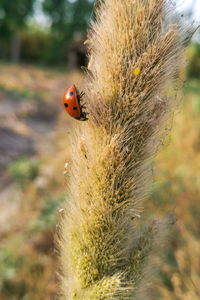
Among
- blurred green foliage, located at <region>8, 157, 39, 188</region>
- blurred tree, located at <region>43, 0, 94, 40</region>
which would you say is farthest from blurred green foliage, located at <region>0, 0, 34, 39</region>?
blurred green foliage, located at <region>8, 157, 39, 188</region>

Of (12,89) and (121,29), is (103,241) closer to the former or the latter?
(121,29)

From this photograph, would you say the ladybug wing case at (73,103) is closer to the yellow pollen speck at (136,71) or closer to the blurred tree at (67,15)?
the yellow pollen speck at (136,71)

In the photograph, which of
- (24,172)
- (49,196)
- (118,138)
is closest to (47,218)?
(49,196)

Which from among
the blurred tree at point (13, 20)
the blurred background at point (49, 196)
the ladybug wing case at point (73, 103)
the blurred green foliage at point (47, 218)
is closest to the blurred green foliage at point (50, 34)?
the blurred tree at point (13, 20)

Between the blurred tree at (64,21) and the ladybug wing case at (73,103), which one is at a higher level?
the ladybug wing case at (73,103)

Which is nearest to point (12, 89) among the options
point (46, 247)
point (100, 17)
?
point (46, 247)

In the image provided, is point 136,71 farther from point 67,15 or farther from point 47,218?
point 67,15

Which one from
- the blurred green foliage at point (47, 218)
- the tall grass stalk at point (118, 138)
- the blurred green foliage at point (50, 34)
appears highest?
the tall grass stalk at point (118, 138)
